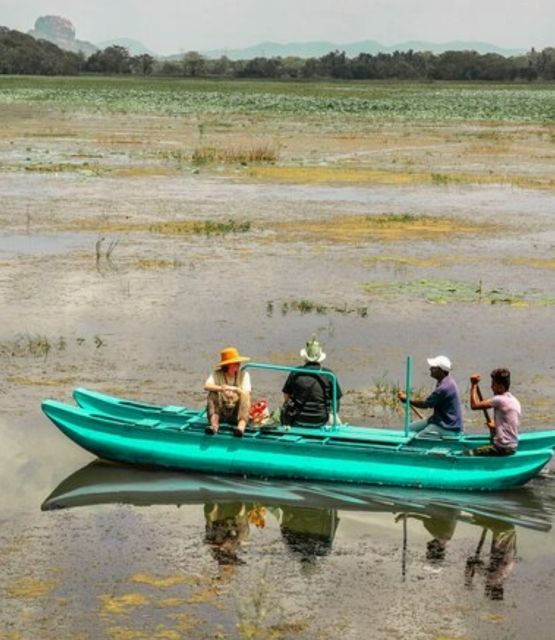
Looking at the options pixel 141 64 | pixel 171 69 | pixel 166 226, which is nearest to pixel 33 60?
pixel 141 64

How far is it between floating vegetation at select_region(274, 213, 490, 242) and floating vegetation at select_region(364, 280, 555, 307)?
503cm

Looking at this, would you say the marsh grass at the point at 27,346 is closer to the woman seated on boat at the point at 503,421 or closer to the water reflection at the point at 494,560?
the woman seated on boat at the point at 503,421

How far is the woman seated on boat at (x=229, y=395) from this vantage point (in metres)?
12.7

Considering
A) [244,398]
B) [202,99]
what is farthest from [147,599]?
[202,99]

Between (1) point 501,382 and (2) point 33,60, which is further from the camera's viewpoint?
(2) point 33,60

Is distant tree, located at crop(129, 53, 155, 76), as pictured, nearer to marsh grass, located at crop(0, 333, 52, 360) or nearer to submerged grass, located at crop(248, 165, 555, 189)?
submerged grass, located at crop(248, 165, 555, 189)

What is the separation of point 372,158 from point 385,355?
1127 inches

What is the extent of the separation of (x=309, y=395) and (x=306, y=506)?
137cm

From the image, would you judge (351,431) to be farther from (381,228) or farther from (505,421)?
(381,228)

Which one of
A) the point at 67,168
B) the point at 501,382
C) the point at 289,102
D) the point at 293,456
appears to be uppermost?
the point at 501,382

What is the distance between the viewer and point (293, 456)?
492 inches

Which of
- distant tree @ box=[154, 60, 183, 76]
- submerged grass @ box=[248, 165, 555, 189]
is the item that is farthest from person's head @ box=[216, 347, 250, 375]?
distant tree @ box=[154, 60, 183, 76]

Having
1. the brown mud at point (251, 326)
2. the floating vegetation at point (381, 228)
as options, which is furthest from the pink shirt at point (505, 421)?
the floating vegetation at point (381, 228)

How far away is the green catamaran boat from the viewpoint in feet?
40.3
